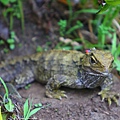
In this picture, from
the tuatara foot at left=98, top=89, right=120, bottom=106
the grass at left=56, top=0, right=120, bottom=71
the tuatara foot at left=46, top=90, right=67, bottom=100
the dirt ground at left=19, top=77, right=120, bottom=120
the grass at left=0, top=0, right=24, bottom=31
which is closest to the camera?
the dirt ground at left=19, top=77, right=120, bottom=120

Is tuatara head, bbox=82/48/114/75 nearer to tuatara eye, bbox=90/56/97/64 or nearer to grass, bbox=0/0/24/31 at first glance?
tuatara eye, bbox=90/56/97/64

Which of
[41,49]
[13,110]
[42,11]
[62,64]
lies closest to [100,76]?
[62,64]

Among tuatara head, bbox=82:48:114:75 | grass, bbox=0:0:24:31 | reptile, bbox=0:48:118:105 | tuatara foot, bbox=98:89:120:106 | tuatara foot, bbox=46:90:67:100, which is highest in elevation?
grass, bbox=0:0:24:31

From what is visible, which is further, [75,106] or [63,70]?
[63,70]

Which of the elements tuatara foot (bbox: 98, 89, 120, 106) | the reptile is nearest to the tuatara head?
the reptile

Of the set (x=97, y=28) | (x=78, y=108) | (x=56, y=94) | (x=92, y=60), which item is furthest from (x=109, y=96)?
(x=97, y=28)

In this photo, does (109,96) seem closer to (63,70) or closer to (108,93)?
(108,93)

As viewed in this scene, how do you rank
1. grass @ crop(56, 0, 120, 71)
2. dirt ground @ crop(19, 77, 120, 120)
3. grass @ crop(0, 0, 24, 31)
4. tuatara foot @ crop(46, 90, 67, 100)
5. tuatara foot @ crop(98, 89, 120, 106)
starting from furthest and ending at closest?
grass @ crop(0, 0, 24, 31) → grass @ crop(56, 0, 120, 71) → tuatara foot @ crop(46, 90, 67, 100) → tuatara foot @ crop(98, 89, 120, 106) → dirt ground @ crop(19, 77, 120, 120)

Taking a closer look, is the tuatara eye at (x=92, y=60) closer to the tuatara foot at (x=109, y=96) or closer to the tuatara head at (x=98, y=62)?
the tuatara head at (x=98, y=62)
